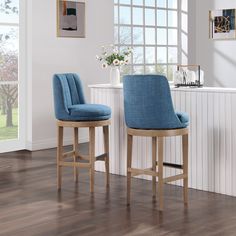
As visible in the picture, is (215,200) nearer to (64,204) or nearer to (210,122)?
(210,122)

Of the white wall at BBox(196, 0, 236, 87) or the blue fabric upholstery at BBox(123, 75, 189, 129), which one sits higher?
the white wall at BBox(196, 0, 236, 87)

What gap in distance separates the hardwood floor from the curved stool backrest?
0.68 m

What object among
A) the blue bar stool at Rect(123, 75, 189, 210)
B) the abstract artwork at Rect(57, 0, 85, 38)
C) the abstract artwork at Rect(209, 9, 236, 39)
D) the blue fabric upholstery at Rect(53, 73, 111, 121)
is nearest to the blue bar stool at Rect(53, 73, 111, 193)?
the blue fabric upholstery at Rect(53, 73, 111, 121)

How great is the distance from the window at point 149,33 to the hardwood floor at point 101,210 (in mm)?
3229

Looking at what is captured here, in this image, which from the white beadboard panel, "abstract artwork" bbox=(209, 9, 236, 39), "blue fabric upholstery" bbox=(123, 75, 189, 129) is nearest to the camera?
"blue fabric upholstery" bbox=(123, 75, 189, 129)

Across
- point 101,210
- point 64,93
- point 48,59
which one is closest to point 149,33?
point 48,59

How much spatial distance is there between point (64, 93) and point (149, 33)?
394 cm

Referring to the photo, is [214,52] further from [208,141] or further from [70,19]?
[208,141]

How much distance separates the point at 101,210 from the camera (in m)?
4.02

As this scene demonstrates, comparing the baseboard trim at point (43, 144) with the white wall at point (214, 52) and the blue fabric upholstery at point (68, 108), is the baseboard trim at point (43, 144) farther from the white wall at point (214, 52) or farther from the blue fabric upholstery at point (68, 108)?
the white wall at point (214, 52)

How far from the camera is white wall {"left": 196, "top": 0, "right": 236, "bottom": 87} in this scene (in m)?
8.51

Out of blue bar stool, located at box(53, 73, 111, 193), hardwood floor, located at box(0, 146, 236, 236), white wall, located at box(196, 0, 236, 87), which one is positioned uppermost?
white wall, located at box(196, 0, 236, 87)

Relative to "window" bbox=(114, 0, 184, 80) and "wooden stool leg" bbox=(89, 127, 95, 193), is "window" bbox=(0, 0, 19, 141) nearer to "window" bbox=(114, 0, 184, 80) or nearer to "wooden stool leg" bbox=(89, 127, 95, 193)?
"window" bbox=(114, 0, 184, 80)

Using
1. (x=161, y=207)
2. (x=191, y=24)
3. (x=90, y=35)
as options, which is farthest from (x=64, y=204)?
(x=191, y=24)
